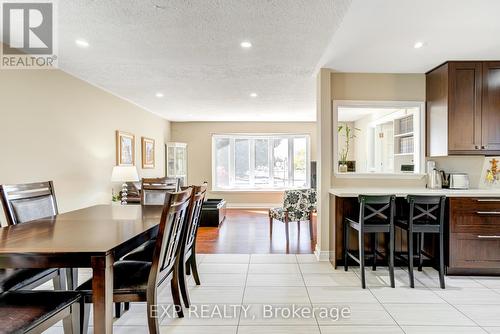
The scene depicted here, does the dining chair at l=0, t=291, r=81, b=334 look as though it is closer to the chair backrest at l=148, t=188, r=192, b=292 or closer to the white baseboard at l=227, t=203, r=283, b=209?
the chair backrest at l=148, t=188, r=192, b=292

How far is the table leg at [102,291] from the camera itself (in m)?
1.47

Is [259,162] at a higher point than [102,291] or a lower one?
higher

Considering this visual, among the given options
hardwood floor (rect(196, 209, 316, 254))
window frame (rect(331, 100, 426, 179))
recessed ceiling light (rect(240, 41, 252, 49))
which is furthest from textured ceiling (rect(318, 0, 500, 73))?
hardwood floor (rect(196, 209, 316, 254))

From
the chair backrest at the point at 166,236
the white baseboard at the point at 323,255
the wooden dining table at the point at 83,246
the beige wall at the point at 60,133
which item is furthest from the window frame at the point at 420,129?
the beige wall at the point at 60,133

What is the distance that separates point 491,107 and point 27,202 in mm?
4812

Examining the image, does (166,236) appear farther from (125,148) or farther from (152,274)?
(125,148)

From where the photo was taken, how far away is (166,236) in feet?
5.94

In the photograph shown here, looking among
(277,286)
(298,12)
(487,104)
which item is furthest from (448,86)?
(277,286)

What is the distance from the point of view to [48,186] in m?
2.58

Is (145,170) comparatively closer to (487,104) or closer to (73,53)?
(73,53)

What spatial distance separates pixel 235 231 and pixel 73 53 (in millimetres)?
3627

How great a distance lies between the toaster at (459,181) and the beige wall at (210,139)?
474cm

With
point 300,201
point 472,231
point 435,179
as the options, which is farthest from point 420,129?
point 300,201

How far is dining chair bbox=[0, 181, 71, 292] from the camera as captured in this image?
1.89m
